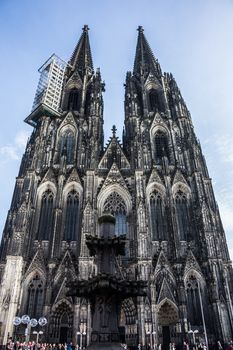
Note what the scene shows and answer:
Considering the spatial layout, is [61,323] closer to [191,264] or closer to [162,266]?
[162,266]

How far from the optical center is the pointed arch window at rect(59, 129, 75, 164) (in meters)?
27.7

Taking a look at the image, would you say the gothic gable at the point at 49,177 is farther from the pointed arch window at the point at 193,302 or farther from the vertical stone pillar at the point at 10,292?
the pointed arch window at the point at 193,302

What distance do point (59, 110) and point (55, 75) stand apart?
6.68m

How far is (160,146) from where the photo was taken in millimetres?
29141

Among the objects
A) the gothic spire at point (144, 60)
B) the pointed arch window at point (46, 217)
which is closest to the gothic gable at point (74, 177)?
the pointed arch window at point (46, 217)

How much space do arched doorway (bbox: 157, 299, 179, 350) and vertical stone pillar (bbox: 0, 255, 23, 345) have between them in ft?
31.0

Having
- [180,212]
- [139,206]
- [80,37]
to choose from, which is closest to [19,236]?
[139,206]

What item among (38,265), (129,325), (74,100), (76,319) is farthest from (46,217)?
(74,100)

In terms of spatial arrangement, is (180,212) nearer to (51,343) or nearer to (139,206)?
(139,206)

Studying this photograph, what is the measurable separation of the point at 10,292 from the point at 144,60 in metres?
31.1

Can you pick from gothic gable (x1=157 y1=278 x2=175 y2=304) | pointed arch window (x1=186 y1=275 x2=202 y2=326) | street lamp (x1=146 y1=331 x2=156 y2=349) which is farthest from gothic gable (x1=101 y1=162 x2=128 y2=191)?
street lamp (x1=146 y1=331 x2=156 y2=349)

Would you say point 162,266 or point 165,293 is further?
point 162,266

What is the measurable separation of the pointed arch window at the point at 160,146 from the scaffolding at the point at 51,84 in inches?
429

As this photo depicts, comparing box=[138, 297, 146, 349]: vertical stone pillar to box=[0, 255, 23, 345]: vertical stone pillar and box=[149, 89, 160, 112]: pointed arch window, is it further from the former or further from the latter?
box=[149, 89, 160, 112]: pointed arch window
